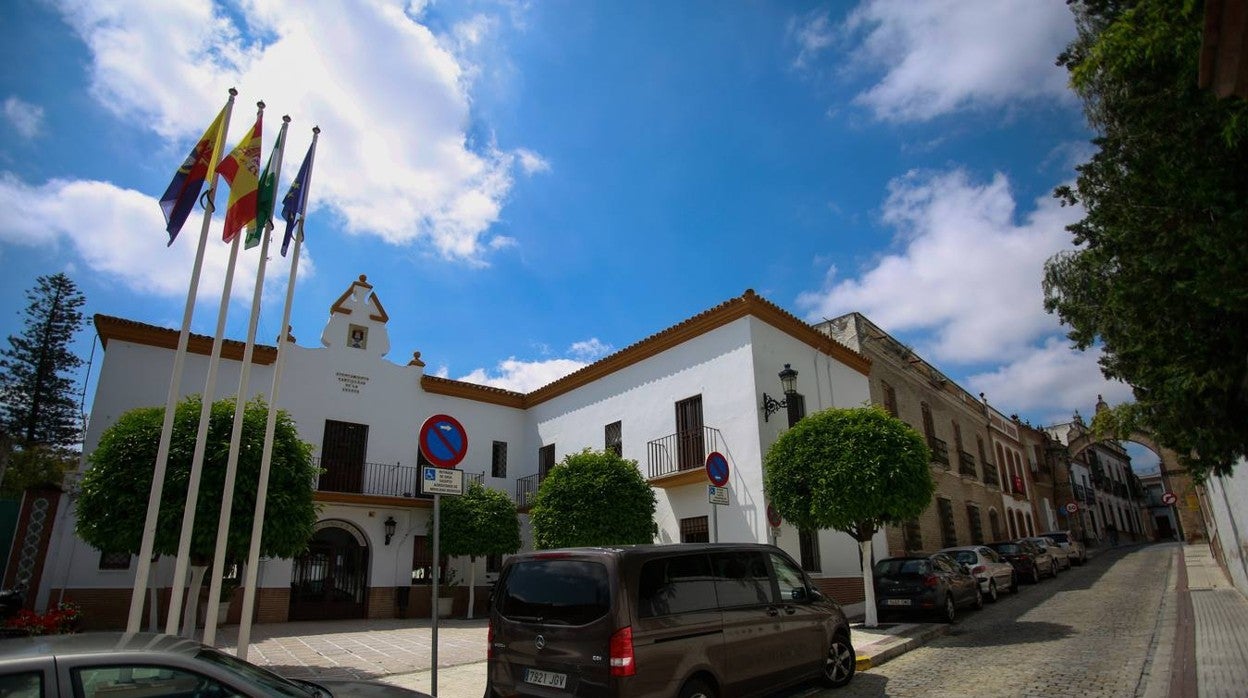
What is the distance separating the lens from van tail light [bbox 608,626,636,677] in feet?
15.5

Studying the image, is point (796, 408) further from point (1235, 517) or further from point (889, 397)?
point (1235, 517)

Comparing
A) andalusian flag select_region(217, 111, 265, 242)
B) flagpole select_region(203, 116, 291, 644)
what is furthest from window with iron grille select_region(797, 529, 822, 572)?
andalusian flag select_region(217, 111, 265, 242)

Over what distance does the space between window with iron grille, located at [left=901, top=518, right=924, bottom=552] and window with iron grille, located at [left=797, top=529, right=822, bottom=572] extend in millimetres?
4790

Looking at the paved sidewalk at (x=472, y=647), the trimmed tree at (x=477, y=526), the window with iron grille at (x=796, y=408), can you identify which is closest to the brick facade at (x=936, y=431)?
the window with iron grille at (x=796, y=408)

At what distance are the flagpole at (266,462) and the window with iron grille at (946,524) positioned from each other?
19424mm

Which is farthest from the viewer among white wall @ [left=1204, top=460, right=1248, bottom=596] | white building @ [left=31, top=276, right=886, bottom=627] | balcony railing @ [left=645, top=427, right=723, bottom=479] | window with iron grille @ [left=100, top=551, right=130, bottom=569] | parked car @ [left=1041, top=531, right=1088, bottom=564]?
parked car @ [left=1041, top=531, right=1088, bottom=564]

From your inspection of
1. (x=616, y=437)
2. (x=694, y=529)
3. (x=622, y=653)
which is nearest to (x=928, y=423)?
(x=694, y=529)

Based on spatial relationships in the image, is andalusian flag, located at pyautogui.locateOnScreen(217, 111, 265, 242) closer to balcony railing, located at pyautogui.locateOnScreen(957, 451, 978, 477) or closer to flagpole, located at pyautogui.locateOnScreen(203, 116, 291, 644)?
flagpole, located at pyautogui.locateOnScreen(203, 116, 291, 644)

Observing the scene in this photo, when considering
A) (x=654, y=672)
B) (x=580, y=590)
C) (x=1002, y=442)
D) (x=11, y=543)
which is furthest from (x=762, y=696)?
(x=1002, y=442)

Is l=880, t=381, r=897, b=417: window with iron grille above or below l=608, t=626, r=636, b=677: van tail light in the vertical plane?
above

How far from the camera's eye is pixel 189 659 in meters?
2.98

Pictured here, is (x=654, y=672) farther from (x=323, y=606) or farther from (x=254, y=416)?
(x=323, y=606)

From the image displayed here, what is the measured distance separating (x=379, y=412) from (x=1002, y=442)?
A: 2797 centimetres

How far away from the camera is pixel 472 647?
10969mm
